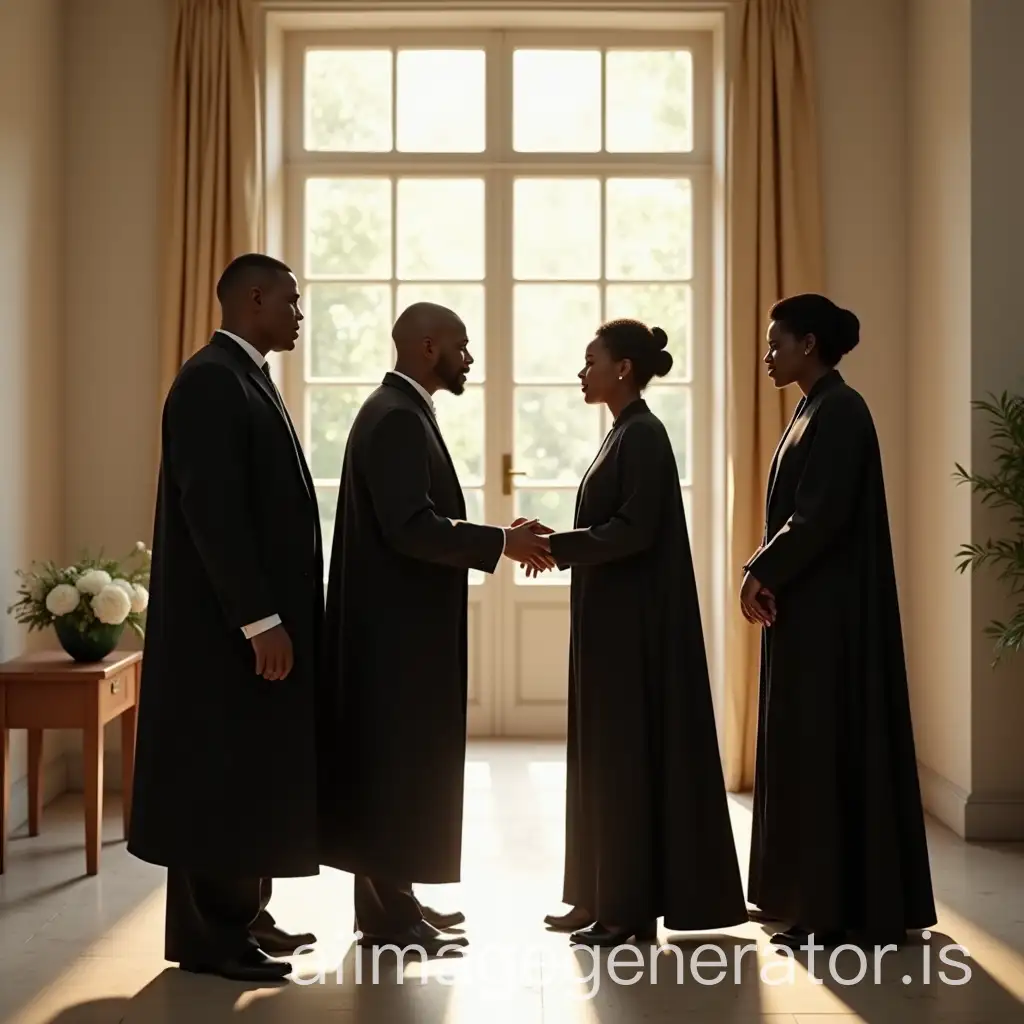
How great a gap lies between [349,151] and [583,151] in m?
1.02

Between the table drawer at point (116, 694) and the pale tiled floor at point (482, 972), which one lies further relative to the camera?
the table drawer at point (116, 694)

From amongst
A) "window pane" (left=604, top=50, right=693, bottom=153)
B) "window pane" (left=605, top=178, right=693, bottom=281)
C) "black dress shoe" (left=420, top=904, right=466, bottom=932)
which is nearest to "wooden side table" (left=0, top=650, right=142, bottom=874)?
"black dress shoe" (left=420, top=904, right=466, bottom=932)

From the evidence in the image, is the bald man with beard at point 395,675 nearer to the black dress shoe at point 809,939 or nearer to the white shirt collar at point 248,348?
the white shirt collar at point 248,348

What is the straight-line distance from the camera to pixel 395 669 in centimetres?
351

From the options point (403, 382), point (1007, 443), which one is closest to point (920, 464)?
point (1007, 443)

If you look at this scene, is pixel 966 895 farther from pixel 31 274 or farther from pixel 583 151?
pixel 31 274

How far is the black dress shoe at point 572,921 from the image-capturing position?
3.78 m

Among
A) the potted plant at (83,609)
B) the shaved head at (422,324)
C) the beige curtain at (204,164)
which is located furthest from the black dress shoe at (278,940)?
the beige curtain at (204,164)

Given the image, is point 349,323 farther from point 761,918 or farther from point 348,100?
point 761,918

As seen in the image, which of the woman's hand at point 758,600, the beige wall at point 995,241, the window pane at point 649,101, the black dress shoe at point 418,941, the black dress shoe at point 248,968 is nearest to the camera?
the black dress shoe at point 248,968

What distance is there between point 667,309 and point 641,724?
3006mm

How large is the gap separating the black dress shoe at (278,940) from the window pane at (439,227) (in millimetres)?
3322

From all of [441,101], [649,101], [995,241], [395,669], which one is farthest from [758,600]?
[441,101]

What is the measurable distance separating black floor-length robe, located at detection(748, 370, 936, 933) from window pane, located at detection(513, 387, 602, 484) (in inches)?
102
